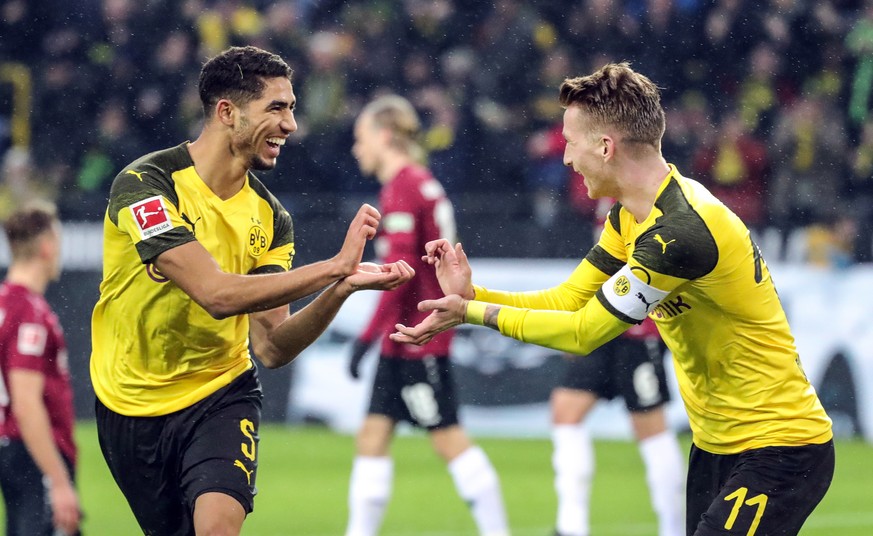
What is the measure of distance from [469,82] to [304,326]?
36.9 feet

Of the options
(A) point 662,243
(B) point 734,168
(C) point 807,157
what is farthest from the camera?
(C) point 807,157

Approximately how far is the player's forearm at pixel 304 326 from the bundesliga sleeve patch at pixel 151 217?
0.58 m

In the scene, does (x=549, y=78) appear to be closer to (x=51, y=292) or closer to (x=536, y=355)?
(x=536, y=355)

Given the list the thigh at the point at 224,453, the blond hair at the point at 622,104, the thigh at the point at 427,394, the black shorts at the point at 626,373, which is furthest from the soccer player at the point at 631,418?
the blond hair at the point at 622,104

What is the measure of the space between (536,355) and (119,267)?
780 cm

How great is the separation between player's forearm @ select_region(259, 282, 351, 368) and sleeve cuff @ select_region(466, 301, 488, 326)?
0.42 m

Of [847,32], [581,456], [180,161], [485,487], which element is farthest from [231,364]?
[847,32]

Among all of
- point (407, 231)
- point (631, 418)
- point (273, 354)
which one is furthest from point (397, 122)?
point (273, 354)

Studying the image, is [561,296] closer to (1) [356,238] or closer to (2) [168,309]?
(1) [356,238]

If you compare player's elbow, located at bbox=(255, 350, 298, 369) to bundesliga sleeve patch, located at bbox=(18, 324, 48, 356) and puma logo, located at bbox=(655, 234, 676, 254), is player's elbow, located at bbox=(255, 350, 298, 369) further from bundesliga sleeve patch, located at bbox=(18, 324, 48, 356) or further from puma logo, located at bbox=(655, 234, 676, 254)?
puma logo, located at bbox=(655, 234, 676, 254)

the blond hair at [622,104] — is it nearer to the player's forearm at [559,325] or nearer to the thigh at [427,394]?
the player's forearm at [559,325]

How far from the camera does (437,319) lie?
4609mm

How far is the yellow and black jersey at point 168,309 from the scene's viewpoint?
484 cm

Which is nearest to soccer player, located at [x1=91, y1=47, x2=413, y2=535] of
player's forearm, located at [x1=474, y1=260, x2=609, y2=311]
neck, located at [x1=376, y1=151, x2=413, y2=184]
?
player's forearm, located at [x1=474, y1=260, x2=609, y2=311]
